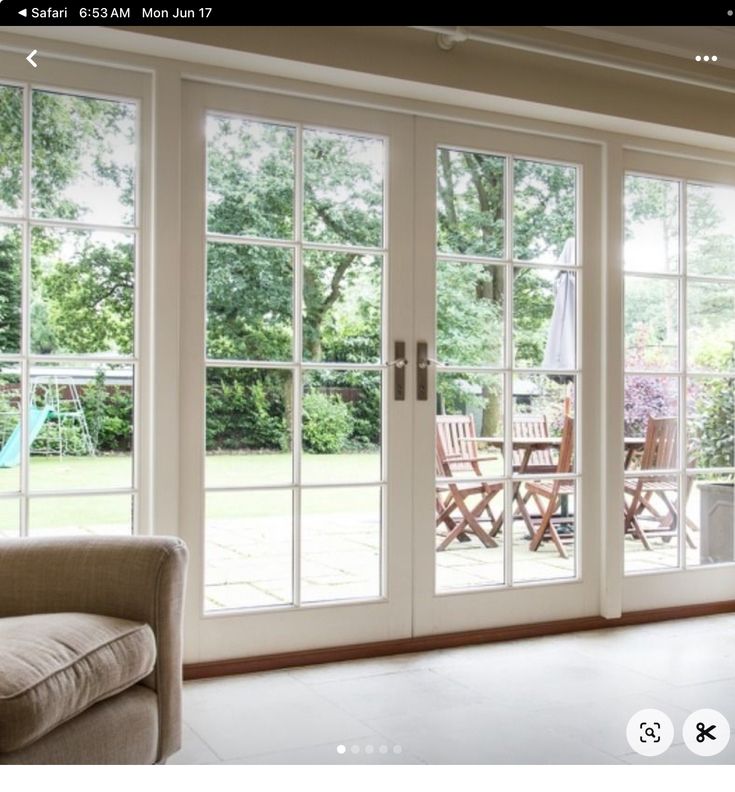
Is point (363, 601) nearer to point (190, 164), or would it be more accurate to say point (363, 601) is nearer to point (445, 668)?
point (445, 668)

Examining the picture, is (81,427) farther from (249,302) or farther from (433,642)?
(433,642)

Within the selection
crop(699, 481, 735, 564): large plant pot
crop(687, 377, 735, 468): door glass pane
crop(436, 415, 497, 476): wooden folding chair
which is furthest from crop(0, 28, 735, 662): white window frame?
crop(687, 377, 735, 468): door glass pane

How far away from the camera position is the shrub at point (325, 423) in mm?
2869

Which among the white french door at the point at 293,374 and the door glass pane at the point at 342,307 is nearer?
the white french door at the point at 293,374

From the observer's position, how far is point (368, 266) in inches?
116

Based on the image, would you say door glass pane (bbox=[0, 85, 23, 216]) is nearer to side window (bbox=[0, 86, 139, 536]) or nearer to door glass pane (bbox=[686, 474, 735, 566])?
side window (bbox=[0, 86, 139, 536])

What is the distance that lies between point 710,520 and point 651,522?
0.32m

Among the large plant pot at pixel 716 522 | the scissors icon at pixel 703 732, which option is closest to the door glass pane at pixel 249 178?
the scissors icon at pixel 703 732

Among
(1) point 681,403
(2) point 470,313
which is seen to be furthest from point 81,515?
(1) point 681,403

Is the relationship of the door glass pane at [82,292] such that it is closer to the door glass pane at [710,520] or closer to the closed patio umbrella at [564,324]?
the closed patio umbrella at [564,324]

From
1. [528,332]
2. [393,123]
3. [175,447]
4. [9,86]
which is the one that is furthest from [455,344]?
[9,86]

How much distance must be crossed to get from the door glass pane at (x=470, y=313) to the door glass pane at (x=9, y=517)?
1413mm

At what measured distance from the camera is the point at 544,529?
3270 mm

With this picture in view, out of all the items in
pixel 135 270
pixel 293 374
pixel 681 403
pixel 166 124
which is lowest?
pixel 681 403
